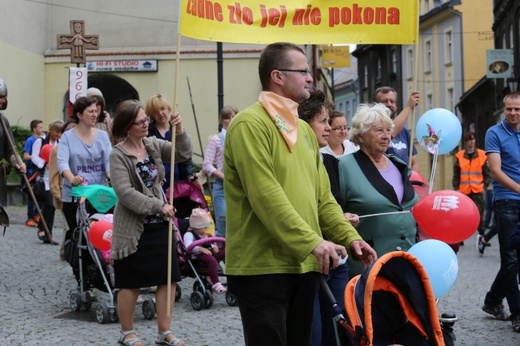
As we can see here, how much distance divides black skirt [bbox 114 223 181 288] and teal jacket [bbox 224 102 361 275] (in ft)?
9.36

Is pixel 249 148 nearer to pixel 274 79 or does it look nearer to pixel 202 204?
pixel 274 79

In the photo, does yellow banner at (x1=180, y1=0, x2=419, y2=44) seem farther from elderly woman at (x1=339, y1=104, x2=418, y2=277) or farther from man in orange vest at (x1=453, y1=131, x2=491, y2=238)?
man in orange vest at (x1=453, y1=131, x2=491, y2=238)

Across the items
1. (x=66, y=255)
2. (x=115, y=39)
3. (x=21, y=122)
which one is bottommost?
(x=66, y=255)

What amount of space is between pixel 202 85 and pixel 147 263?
73.0 ft

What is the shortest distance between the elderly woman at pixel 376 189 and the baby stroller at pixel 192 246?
3.39 m

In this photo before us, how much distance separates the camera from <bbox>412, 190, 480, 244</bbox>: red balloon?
266 inches

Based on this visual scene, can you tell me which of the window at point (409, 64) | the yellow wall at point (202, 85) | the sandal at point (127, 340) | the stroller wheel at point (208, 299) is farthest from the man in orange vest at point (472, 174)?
the window at point (409, 64)

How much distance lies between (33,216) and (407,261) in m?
14.9

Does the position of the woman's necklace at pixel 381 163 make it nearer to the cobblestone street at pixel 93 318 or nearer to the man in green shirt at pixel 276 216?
the man in green shirt at pixel 276 216

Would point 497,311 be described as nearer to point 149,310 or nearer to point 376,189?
point 149,310

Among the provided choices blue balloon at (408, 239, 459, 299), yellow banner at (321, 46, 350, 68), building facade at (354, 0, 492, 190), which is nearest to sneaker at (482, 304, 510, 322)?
blue balloon at (408, 239, 459, 299)

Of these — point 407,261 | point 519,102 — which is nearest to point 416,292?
point 407,261

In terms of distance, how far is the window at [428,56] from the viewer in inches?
2388

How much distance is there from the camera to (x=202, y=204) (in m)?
9.85
